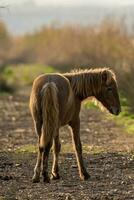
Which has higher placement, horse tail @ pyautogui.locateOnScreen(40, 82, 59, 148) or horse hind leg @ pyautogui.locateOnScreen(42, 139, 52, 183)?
horse tail @ pyautogui.locateOnScreen(40, 82, 59, 148)

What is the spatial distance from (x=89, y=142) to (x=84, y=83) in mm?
5945

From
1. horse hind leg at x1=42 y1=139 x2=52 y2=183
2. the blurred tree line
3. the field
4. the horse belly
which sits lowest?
the blurred tree line

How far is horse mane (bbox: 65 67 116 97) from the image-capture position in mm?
13516

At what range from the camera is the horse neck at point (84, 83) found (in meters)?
13.5

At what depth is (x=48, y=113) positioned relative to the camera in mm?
12320

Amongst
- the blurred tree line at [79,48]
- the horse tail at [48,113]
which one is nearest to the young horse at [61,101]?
the horse tail at [48,113]

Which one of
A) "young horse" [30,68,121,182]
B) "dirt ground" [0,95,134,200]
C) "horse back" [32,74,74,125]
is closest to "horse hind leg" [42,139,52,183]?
"young horse" [30,68,121,182]

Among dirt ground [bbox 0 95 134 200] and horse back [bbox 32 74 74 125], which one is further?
horse back [bbox 32 74 74 125]

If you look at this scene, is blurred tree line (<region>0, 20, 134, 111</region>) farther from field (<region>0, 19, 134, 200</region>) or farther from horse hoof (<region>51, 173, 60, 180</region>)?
horse hoof (<region>51, 173, 60, 180</region>)

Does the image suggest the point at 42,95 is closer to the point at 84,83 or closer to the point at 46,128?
the point at 46,128

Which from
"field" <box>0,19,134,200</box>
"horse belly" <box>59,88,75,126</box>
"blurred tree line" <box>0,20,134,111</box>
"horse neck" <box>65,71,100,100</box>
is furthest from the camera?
"blurred tree line" <box>0,20,134,111</box>

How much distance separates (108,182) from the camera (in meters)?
12.6

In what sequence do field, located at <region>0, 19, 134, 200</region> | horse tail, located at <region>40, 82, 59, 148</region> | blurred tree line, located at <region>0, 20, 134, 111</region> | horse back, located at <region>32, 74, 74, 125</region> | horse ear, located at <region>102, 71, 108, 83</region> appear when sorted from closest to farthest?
field, located at <region>0, 19, 134, 200</region>, horse tail, located at <region>40, 82, 59, 148</region>, horse back, located at <region>32, 74, 74, 125</region>, horse ear, located at <region>102, 71, 108, 83</region>, blurred tree line, located at <region>0, 20, 134, 111</region>

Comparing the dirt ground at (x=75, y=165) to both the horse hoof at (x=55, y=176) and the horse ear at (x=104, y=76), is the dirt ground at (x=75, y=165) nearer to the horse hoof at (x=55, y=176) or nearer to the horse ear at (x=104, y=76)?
the horse hoof at (x=55, y=176)
